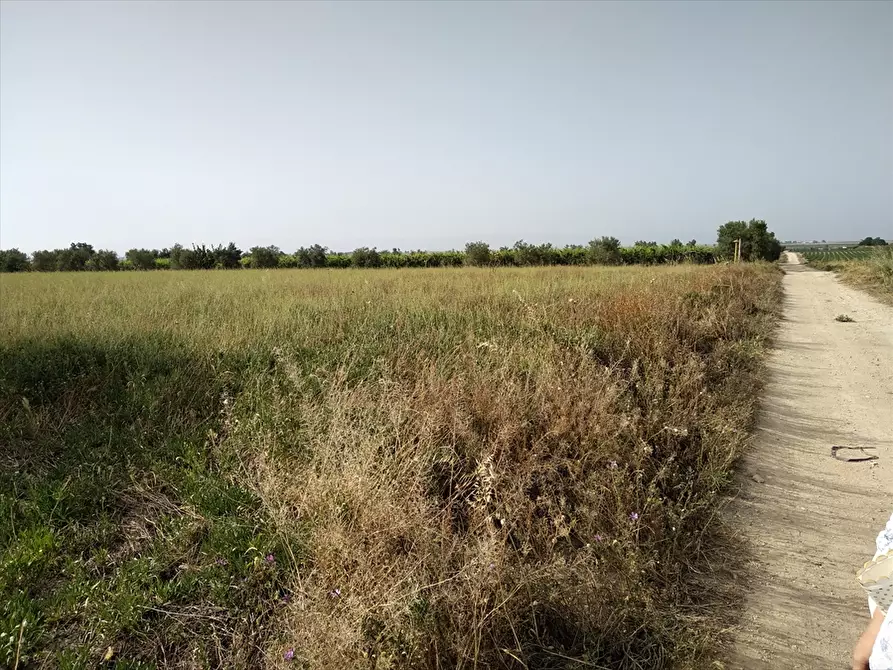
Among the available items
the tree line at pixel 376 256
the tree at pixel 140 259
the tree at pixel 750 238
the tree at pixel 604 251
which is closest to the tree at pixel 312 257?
the tree line at pixel 376 256

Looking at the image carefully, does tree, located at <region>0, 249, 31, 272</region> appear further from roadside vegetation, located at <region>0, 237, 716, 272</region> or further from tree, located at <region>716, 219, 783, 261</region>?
tree, located at <region>716, 219, 783, 261</region>

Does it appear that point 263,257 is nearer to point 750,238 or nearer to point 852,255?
point 750,238

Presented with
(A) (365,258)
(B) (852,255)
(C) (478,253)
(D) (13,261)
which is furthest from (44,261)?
(B) (852,255)

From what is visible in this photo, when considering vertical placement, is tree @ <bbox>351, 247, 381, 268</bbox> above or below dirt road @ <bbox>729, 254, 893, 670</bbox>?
above

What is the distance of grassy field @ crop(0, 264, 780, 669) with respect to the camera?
2.18 meters

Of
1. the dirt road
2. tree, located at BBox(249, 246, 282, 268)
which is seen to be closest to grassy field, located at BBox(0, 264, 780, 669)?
the dirt road

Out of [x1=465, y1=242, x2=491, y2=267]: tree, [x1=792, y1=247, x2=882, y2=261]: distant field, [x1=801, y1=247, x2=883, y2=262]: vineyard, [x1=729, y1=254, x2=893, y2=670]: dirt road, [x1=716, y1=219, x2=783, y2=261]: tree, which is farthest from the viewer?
[x1=716, y1=219, x2=783, y2=261]: tree

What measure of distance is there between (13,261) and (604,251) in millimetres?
42635

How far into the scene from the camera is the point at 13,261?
115 ft

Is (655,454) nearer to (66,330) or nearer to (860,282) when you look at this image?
(66,330)

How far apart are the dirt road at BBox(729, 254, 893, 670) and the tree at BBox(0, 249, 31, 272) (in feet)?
148

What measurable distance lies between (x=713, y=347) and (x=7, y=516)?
24.7 ft

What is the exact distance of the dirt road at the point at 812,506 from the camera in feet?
7.73

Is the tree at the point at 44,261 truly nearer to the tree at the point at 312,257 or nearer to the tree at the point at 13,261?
the tree at the point at 13,261
